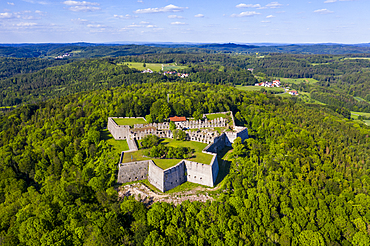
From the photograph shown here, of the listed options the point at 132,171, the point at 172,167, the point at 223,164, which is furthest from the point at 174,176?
the point at 223,164

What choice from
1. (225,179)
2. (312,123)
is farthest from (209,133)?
(312,123)

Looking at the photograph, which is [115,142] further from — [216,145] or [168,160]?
[216,145]

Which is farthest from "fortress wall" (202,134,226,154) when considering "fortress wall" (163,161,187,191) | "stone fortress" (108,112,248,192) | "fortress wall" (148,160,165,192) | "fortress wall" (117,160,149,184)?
"fortress wall" (117,160,149,184)

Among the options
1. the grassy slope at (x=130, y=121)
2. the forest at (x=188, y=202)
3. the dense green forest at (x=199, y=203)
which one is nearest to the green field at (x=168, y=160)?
the forest at (x=188, y=202)

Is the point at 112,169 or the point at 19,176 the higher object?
→ the point at 112,169

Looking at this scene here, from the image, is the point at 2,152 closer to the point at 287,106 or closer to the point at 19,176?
the point at 19,176

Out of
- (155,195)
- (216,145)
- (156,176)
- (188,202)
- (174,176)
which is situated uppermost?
(216,145)
